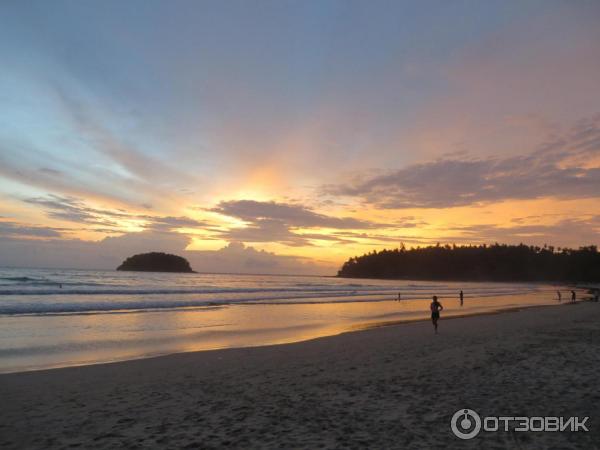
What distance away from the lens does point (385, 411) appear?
7027mm

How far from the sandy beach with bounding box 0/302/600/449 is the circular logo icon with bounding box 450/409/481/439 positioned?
0.12 m

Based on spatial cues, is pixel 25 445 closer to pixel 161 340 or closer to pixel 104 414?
pixel 104 414

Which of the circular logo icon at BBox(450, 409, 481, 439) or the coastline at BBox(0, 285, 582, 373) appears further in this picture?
the coastline at BBox(0, 285, 582, 373)

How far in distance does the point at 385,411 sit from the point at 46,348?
13814mm

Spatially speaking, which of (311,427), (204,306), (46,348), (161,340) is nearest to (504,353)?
(311,427)

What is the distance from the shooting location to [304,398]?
26.4ft

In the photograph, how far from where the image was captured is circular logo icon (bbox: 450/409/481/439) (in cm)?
596

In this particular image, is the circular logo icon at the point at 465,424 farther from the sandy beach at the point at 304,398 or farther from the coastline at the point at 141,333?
the coastline at the point at 141,333

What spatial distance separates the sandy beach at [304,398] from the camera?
594cm
